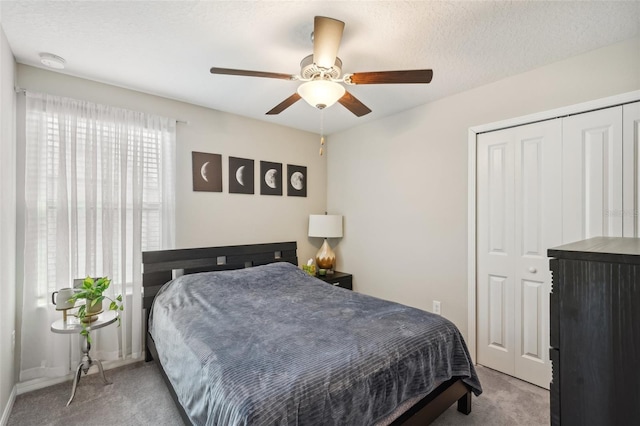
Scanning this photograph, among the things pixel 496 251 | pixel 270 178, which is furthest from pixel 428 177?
pixel 270 178

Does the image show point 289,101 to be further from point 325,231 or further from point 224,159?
point 325,231

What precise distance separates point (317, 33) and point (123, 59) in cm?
161

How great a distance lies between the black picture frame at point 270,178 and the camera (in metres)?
3.55

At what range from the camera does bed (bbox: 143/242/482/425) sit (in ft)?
3.98

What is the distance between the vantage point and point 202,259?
2969mm

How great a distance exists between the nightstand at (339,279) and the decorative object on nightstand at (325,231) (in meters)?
0.17

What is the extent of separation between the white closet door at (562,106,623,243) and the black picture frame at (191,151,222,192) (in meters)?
3.15

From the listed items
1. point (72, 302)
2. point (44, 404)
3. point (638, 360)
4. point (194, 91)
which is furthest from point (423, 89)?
point (44, 404)

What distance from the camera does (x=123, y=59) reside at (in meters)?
2.15

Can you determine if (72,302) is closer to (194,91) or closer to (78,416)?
(78,416)

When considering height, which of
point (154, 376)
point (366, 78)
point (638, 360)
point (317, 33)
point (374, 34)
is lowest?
point (154, 376)

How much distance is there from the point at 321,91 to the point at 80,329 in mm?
2398

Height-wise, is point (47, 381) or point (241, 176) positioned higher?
point (241, 176)

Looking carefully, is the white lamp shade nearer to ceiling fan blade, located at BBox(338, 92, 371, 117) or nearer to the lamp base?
the lamp base
